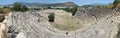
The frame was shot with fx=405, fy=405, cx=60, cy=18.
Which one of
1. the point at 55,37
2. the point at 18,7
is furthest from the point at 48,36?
the point at 18,7

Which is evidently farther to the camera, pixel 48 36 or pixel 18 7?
pixel 18 7

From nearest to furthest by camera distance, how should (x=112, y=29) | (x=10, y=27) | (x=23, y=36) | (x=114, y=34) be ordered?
1. (x=23, y=36)
2. (x=10, y=27)
3. (x=114, y=34)
4. (x=112, y=29)

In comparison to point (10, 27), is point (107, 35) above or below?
below

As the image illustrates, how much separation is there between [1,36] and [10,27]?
6.80 feet

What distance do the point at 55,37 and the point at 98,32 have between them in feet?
14.6

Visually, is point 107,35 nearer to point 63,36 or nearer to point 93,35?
point 93,35

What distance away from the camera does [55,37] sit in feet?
126

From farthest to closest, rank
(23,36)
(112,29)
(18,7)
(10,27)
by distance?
(18,7)
(112,29)
(10,27)
(23,36)

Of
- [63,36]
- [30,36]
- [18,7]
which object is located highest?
[30,36]

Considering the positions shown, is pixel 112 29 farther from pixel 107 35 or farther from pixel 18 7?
pixel 18 7

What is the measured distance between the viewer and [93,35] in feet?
126

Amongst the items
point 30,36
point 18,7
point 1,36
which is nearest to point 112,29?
point 30,36

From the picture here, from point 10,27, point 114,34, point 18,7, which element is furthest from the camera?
point 18,7

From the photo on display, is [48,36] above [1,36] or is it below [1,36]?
below
